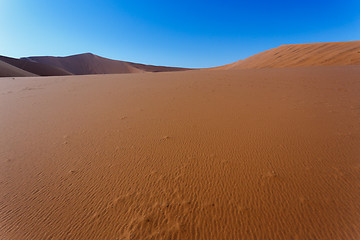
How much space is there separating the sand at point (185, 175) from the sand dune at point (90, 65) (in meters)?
58.9

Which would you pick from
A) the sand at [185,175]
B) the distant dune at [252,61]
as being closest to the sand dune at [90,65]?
the distant dune at [252,61]

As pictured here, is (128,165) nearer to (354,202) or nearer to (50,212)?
(50,212)

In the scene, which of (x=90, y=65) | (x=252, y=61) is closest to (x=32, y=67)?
(x=90, y=65)

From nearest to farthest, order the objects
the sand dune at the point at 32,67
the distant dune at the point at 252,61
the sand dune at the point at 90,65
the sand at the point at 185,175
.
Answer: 1. the sand at the point at 185,175
2. the distant dune at the point at 252,61
3. the sand dune at the point at 32,67
4. the sand dune at the point at 90,65

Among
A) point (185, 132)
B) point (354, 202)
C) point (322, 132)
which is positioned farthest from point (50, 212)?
point (322, 132)

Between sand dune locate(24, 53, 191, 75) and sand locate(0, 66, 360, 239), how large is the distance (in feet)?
193

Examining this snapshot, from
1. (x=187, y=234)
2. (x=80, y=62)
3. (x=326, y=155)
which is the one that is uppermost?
(x=80, y=62)

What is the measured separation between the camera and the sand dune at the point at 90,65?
51.8 meters

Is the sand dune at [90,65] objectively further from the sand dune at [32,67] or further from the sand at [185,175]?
the sand at [185,175]

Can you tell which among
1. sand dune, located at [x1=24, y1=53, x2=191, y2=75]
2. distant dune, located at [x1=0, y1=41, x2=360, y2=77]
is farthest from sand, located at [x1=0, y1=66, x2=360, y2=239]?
sand dune, located at [x1=24, y1=53, x2=191, y2=75]

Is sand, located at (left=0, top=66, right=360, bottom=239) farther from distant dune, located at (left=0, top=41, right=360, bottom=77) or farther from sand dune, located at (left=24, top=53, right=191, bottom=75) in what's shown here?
sand dune, located at (left=24, top=53, right=191, bottom=75)

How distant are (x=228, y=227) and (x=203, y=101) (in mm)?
4820

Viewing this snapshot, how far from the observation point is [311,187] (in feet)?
7.08

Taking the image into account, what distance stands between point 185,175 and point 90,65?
220 ft
